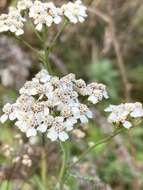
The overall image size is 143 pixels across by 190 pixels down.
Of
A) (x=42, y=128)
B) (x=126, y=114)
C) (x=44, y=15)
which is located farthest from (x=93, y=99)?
(x=44, y=15)

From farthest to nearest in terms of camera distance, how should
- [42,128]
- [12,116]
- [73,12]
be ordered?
[73,12], [12,116], [42,128]

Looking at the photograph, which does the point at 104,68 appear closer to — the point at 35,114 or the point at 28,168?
the point at 28,168

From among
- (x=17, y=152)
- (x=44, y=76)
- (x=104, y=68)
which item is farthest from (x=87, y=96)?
(x=104, y=68)

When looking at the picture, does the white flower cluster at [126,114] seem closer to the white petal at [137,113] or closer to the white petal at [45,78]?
the white petal at [137,113]

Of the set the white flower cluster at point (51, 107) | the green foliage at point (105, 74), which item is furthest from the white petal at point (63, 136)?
the green foliage at point (105, 74)

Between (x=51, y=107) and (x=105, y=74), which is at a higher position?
(x=105, y=74)

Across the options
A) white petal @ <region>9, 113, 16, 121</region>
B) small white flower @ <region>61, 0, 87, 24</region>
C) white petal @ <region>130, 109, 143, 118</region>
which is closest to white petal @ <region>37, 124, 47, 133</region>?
white petal @ <region>9, 113, 16, 121</region>

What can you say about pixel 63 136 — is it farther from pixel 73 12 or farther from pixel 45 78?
pixel 73 12
